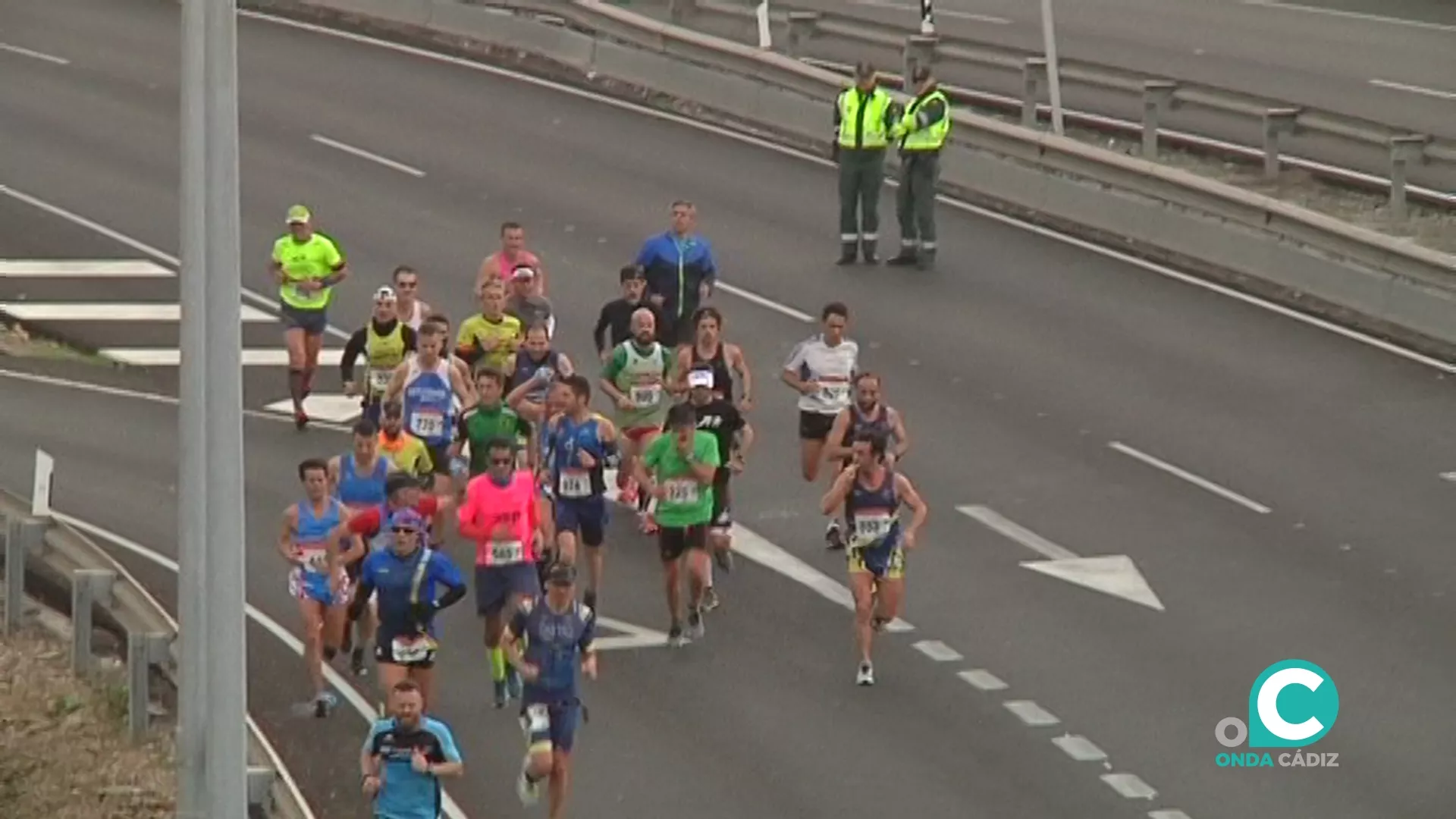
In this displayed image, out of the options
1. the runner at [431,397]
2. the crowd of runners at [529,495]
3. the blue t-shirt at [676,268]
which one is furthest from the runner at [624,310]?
the runner at [431,397]

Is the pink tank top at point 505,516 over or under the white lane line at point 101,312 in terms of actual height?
over

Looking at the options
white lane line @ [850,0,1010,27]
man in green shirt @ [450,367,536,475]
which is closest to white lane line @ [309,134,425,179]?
white lane line @ [850,0,1010,27]

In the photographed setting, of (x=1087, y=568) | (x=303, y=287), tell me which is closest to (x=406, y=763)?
(x=1087, y=568)

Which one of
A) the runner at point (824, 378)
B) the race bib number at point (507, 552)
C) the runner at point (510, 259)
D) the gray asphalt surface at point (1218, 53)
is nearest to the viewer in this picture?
the race bib number at point (507, 552)

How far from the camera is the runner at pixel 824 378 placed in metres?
23.3

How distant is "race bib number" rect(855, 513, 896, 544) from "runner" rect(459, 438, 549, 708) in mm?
1962

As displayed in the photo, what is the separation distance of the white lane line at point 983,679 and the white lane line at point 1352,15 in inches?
923

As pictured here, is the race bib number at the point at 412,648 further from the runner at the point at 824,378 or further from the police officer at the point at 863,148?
the police officer at the point at 863,148

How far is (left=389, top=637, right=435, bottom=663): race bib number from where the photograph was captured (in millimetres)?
18656

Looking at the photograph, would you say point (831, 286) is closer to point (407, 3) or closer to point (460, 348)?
point (460, 348)

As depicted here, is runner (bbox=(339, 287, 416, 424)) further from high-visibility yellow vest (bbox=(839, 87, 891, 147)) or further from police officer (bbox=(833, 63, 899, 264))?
high-visibility yellow vest (bbox=(839, 87, 891, 147))

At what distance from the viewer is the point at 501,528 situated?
1956 cm

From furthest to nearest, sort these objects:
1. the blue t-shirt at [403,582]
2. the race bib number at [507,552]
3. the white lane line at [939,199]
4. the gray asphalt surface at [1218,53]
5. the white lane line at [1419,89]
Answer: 1. the white lane line at [1419,89]
2. the gray asphalt surface at [1218,53]
3. the white lane line at [939,199]
4. the race bib number at [507,552]
5. the blue t-shirt at [403,582]

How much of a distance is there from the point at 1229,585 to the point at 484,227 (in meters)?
12.7
